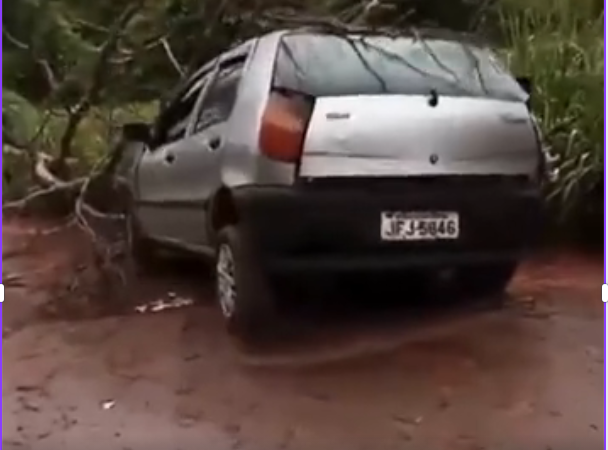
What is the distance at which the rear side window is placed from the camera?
3365 millimetres

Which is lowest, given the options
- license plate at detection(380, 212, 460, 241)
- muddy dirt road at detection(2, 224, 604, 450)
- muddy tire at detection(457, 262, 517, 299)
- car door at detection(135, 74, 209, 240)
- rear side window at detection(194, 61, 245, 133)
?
muddy dirt road at detection(2, 224, 604, 450)

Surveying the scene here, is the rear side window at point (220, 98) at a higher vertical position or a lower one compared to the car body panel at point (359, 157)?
higher

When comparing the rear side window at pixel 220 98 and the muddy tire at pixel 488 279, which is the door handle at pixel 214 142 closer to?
the rear side window at pixel 220 98

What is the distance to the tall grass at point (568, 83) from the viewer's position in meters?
3.34

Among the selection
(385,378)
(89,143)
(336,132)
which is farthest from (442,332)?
(89,143)

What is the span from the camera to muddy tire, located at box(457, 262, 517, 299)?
3334mm

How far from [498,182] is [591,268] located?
0.75 ft

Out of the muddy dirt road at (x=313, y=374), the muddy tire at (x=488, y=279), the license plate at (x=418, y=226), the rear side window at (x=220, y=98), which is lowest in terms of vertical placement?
the muddy dirt road at (x=313, y=374)

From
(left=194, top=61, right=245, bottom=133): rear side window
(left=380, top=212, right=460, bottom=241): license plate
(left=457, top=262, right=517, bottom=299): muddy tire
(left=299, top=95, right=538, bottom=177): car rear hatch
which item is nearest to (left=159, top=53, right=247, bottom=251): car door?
(left=194, top=61, right=245, bottom=133): rear side window

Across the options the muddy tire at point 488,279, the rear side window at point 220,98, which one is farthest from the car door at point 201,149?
the muddy tire at point 488,279

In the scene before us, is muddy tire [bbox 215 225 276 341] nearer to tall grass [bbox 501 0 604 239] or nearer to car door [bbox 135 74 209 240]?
car door [bbox 135 74 209 240]

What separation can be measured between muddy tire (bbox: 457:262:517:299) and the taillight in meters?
0.37

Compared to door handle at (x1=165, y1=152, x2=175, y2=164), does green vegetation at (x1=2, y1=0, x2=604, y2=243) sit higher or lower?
higher

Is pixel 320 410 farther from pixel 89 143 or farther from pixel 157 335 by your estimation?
pixel 89 143
